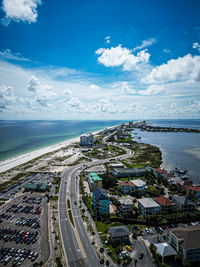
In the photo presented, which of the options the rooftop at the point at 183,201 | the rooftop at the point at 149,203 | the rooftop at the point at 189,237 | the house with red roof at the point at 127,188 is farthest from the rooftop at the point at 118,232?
the house with red roof at the point at 127,188

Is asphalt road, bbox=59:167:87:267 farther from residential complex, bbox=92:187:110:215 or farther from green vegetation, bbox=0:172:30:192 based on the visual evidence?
green vegetation, bbox=0:172:30:192

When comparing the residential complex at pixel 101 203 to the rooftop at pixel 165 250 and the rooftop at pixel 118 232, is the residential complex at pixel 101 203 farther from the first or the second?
the rooftop at pixel 165 250

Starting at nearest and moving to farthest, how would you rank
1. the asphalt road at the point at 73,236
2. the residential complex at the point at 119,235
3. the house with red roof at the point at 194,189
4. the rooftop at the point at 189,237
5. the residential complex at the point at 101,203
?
the asphalt road at the point at 73,236 < the rooftop at the point at 189,237 < the residential complex at the point at 119,235 < the residential complex at the point at 101,203 < the house with red roof at the point at 194,189

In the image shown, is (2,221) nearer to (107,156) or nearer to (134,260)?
(134,260)

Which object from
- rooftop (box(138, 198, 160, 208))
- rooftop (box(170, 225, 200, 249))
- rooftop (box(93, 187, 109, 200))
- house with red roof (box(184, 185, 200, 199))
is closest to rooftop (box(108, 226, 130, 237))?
rooftop (box(93, 187, 109, 200))

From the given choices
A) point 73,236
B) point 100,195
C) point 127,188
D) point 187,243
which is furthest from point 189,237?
point 127,188

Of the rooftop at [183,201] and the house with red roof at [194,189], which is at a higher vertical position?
the rooftop at [183,201]

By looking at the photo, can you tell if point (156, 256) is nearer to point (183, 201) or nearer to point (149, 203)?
point (149, 203)

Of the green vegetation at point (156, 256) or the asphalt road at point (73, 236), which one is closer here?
the green vegetation at point (156, 256)
